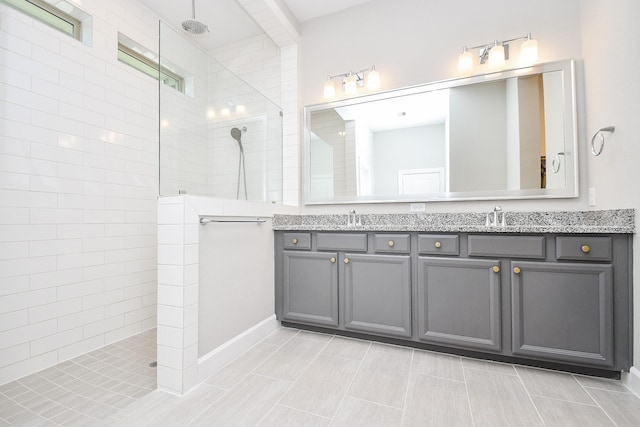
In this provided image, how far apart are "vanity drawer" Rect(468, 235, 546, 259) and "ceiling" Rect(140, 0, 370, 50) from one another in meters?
2.34

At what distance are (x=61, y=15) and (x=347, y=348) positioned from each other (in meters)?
3.13

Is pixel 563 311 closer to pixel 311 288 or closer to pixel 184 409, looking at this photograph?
pixel 311 288

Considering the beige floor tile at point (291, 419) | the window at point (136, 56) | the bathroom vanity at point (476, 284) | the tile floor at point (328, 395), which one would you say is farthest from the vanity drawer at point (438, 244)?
the window at point (136, 56)

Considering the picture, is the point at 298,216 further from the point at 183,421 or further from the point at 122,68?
the point at 122,68

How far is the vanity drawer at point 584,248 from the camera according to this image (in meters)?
1.55

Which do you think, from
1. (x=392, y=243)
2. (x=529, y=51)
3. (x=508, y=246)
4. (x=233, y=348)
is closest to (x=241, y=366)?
(x=233, y=348)

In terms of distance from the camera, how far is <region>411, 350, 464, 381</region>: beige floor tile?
1.66 metres

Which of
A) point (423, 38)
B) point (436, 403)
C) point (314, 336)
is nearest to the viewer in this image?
point (436, 403)

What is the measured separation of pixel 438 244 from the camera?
1.89 metres

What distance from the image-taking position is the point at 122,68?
2375 millimetres

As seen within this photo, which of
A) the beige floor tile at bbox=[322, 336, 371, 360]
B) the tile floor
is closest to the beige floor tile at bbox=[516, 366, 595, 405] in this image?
the tile floor

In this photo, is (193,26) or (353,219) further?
(353,219)

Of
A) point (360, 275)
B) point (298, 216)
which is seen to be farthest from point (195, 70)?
point (360, 275)

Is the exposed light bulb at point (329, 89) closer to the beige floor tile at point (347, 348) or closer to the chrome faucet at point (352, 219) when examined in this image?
the chrome faucet at point (352, 219)
